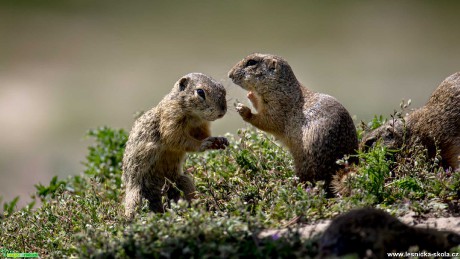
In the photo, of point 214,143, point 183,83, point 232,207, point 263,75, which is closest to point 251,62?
point 263,75

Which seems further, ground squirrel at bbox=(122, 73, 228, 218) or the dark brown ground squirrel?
ground squirrel at bbox=(122, 73, 228, 218)

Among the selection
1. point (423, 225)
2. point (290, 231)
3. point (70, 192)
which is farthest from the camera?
point (70, 192)

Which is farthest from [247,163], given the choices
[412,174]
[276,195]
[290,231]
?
[290,231]

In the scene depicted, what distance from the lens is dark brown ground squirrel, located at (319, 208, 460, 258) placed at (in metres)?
4.93

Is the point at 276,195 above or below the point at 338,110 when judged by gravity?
below

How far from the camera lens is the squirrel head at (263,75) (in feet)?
25.8

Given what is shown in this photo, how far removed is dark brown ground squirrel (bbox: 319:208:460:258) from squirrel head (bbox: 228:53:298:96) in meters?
2.86

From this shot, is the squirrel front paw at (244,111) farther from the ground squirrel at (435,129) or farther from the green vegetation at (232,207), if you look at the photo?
the ground squirrel at (435,129)

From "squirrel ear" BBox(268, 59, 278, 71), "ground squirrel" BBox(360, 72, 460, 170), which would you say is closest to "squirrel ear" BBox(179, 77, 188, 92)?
"squirrel ear" BBox(268, 59, 278, 71)

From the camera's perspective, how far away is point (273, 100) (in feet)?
25.6

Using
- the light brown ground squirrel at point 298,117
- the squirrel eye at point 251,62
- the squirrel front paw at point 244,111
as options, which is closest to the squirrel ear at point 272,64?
the light brown ground squirrel at point 298,117

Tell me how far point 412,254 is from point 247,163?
3161 millimetres

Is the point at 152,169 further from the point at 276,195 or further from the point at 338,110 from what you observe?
the point at 338,110

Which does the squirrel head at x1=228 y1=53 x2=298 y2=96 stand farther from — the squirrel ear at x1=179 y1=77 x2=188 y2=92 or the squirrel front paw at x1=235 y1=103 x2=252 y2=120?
the squirrel ear at x1=179 y1=77 x2=188 y2=92
